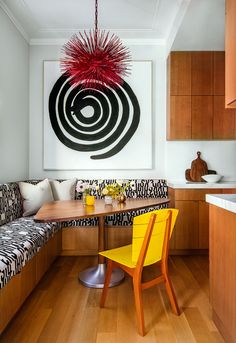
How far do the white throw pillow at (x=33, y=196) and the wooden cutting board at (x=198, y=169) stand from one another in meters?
1.88

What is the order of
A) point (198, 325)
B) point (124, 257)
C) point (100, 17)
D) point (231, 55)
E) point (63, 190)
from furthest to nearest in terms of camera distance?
1. point (63, 190)
2. point (100, 17)
3. point (124, 257)
4. point (198, 325)
5. point (231, 55)

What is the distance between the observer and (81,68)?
7.77 feet

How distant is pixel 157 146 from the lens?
395 cm

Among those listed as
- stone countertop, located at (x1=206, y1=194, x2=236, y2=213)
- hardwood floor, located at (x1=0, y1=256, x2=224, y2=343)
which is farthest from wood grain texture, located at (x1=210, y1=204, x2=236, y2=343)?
hardwood floor, located at (x1=0, y1=256, x2=224, y2=343)

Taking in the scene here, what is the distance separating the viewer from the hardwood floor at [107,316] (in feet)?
5.78

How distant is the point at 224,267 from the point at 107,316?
36.1 inches

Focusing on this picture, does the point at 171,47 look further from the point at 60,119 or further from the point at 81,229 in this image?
the point at 81,229

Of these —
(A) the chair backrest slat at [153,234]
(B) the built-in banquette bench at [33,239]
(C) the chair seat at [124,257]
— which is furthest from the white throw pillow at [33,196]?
(A) the chair backrest slat at [153,234]

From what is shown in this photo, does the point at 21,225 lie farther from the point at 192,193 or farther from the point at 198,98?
the point at 198,98

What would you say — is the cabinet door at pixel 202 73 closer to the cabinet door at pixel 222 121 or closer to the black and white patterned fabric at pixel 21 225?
the cabinet door at pixel 222 121

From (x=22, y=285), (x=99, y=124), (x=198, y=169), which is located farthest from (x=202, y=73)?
(x=22, y=285)

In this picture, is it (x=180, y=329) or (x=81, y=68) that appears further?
(x=81, y=68)

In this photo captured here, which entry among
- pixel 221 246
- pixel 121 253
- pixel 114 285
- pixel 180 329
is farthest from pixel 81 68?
pixel 180 329

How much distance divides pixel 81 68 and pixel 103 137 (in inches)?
62.3
